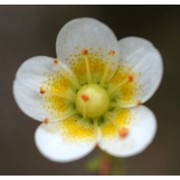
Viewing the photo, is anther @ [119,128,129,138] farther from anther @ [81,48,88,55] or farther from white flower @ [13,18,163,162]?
anther @ [81,48,88,55]

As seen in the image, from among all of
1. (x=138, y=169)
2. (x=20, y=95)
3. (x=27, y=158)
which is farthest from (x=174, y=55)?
(x=20, y=95)

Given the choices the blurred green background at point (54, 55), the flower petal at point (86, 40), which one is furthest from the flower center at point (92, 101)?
the blurred green background at point (54, 55)

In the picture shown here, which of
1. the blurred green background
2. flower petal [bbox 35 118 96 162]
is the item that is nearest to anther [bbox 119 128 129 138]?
flower petal [bbox 35 118 96 162]

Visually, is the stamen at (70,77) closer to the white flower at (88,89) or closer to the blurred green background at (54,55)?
the white flower at (88,89)

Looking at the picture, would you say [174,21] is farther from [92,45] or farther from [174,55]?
[92,45]

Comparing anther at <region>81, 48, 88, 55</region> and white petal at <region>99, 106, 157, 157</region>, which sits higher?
anther at <region>81, 48, 88, 55</region>

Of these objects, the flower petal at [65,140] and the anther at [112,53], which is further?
the anther at [112,53]
